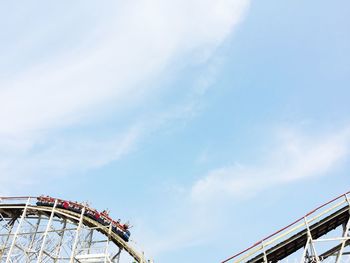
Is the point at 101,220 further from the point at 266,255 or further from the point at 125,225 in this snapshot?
the point at 266,255

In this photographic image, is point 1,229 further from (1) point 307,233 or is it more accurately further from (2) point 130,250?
(1) point 307,233

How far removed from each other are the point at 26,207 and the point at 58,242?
140 inches

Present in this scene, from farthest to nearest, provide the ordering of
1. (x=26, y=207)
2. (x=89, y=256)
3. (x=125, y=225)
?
(x=125, y=225) < (x=26, y=207) < (x=89, y=256)

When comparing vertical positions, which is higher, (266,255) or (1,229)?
(1,229)

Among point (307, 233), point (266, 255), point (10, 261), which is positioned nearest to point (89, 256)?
point (10, 261)

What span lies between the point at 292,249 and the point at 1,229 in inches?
821

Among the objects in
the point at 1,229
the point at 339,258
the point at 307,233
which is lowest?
the point at 339,258

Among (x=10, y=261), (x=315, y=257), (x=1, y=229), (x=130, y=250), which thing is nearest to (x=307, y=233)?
(x=315, y=257)

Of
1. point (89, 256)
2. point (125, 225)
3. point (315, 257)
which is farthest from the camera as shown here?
point (125, 225)

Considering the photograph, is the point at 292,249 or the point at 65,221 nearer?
the point at 292,249

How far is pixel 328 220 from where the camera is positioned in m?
18.6

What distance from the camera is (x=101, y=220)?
28.8 metres

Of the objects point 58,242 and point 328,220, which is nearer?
point 328,220

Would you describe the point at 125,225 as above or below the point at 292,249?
above
